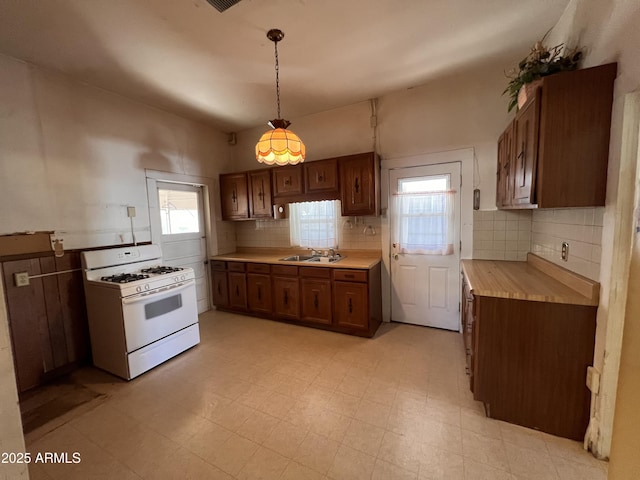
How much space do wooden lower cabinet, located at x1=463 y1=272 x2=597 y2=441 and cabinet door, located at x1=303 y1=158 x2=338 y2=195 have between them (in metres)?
2.09

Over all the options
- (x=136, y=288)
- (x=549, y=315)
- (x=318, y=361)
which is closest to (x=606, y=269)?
(x=549, y=315)

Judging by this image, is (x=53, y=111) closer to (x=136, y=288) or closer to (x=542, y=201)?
(x=136, y=288)

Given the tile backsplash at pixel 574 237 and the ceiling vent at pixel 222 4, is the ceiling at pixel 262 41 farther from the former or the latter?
the tile backsplash at pixel 574 237

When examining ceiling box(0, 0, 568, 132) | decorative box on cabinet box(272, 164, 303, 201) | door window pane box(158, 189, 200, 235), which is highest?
ceiling box(0, 0, 568, 132)

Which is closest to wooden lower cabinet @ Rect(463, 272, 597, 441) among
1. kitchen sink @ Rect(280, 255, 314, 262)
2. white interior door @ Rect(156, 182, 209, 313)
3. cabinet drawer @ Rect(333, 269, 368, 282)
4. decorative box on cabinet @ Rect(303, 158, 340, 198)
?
cabinet drawer @ Rect(333, 269, 368, 282)

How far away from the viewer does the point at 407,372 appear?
7.88 ft

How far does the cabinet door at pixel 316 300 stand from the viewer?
322 centimetres

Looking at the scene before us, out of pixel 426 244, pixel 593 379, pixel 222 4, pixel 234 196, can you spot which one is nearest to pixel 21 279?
pixel 234 196

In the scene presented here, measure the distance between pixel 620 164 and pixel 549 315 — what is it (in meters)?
0.94

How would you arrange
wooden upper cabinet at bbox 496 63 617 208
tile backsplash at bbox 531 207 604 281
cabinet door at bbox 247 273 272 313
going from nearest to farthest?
1. wooden upper cabinet at bbox 496 63 617 208
2. tile backsplash at bbox 531 207 604 281
3. cabinet door at bbox 247 273 272 313

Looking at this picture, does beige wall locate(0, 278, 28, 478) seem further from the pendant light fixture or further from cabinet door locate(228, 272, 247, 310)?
cabinet door locate(228, 272, 247, 310)

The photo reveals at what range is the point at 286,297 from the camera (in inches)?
A: 138

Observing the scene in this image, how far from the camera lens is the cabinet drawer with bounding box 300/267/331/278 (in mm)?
3197

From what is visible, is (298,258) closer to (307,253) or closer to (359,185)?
(307,253)
